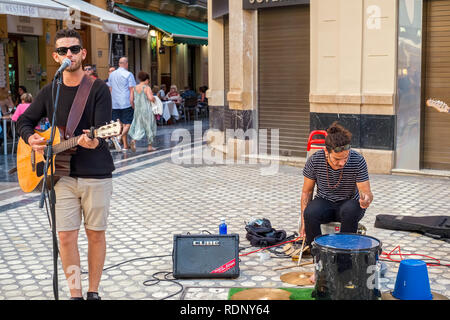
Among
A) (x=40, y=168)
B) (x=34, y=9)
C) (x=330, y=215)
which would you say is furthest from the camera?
(x=34, y=9)

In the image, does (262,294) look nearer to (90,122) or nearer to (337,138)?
(337,138)

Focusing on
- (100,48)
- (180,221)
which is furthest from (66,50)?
(100,48)

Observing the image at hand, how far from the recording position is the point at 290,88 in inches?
466

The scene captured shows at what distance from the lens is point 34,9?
42.0 ft

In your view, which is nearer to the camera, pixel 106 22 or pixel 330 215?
pixel 330 215

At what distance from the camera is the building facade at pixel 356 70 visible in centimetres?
1018

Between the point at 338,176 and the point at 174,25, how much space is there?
775 inches

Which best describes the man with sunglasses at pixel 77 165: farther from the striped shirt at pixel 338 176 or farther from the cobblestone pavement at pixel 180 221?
the striped shirt at pixel 338 176

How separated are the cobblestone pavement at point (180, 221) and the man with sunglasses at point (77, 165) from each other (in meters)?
0.63

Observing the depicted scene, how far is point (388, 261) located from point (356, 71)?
5257mm

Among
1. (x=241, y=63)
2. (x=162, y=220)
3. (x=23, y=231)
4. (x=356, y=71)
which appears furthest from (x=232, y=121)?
(x=23, y=231)

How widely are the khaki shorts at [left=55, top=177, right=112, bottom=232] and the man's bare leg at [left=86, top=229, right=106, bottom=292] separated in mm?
63

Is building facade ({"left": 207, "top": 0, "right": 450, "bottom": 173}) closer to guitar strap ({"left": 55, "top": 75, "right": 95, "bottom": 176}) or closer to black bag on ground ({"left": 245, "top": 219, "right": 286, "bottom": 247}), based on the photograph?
black bag on ground ({"left": 245, "top": 219, "right": 286, "bottom": 247})
